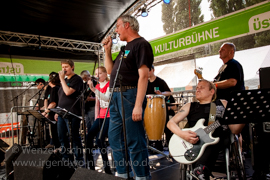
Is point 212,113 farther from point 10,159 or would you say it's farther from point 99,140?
point 10,159

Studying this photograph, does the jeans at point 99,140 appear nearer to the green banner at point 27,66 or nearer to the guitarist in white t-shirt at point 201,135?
the guitarist in white t-shirt at point 201,135

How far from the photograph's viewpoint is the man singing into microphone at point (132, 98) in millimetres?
2055

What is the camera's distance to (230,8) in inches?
626

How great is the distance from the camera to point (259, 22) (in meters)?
4.28

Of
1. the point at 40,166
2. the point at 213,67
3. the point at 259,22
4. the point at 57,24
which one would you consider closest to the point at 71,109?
the point at 40,166

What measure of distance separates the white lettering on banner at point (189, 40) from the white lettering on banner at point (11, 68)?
15.3 ft

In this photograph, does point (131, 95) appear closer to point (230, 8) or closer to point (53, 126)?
point (53, 126)

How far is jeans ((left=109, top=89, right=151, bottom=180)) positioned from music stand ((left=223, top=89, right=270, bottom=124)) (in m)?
0.82

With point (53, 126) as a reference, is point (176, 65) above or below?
above

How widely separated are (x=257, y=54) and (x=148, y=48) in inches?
210

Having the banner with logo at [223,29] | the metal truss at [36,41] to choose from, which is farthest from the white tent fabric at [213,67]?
the metal truss at [36,41]

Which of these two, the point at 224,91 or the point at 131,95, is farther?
the point at 224,91

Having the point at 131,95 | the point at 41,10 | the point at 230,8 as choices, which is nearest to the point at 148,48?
the point at 131,95

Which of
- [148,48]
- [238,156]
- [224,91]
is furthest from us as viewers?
[224,91]
